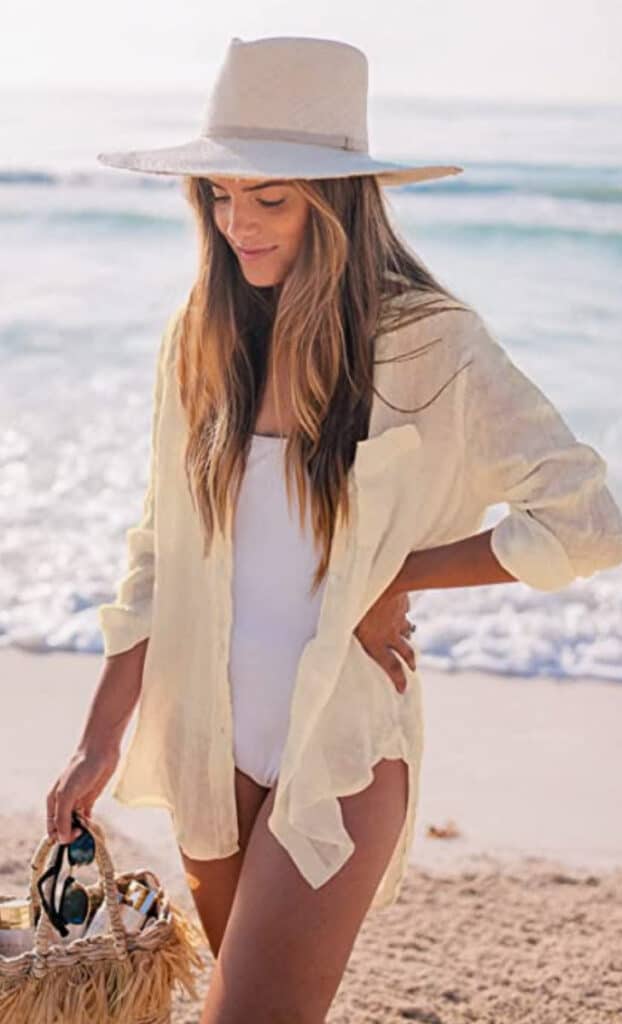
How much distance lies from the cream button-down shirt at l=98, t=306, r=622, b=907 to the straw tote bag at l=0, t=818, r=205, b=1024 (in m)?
0.23

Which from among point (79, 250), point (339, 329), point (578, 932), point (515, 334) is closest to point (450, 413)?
point (339, 329)

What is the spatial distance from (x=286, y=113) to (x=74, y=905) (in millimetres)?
1292

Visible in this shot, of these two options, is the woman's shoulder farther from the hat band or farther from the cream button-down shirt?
the hat band

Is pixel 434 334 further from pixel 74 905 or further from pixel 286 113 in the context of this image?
pixel 74 905

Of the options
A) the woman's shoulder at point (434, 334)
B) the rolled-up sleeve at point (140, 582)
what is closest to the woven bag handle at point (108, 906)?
the rolled-up sleeve at point (140, 582)

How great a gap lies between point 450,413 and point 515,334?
1186cm

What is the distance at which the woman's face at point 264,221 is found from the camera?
2.82 metres

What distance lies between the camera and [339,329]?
282 cm

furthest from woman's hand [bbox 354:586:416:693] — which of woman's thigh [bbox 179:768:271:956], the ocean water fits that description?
the ocean water

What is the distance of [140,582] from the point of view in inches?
124

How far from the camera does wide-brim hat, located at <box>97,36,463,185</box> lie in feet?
9.27

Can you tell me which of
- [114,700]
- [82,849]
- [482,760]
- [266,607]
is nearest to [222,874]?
[82,849]

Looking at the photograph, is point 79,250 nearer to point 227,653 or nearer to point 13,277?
point 13,277

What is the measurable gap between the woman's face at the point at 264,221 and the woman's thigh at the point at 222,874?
82 cm
